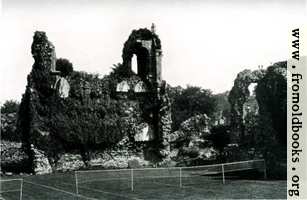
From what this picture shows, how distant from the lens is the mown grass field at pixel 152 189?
1586 centimetres

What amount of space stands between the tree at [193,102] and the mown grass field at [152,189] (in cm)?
4719

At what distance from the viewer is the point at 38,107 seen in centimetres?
2688

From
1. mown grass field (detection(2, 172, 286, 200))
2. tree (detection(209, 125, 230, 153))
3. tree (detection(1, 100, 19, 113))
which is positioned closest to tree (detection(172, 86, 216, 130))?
tree (detection(1, 100, 19, 113))

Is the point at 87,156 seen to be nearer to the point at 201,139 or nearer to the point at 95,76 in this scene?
the point at 95,76

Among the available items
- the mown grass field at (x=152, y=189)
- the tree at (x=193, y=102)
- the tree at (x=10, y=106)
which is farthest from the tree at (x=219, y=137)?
the tree at (x=10, y=106)

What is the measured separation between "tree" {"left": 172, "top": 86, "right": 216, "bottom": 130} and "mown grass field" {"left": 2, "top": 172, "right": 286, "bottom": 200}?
4719 cm

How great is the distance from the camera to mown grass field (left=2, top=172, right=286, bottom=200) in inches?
624

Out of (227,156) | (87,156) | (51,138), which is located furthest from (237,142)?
(51,138)

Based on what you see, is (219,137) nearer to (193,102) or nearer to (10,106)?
(193,102)

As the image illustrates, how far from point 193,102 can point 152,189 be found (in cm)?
5405

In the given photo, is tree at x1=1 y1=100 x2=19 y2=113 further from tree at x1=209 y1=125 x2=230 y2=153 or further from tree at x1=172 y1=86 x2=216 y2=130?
tree at x1=209 y1=125 x2=230 y2=153

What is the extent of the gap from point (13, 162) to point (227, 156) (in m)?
12.3

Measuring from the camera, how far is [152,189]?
59.1ft

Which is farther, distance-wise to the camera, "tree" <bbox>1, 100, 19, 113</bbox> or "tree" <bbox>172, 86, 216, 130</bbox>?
"tree" <bbox>1, 100, 19, 113</bbox>
